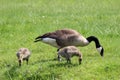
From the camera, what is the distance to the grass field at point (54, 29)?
35.1 feet

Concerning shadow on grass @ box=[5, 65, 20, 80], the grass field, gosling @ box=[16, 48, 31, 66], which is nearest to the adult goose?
the grass field

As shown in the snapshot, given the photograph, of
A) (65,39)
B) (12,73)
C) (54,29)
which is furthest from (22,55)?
(54,29)

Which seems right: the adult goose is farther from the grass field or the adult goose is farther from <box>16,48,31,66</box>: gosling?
<box>16,48,31,66</box>: gosling

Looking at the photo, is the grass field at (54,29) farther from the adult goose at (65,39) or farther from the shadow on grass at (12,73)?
the adult goose at (65,39)

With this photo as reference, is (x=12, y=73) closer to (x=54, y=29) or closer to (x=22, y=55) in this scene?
(x=22, y=55)

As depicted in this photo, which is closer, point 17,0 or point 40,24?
point 40,24

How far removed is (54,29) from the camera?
16.4 metres

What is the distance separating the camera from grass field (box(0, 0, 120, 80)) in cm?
1071

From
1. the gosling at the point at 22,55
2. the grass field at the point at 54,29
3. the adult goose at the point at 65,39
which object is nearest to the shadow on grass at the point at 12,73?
the grass field at the point at 54,29

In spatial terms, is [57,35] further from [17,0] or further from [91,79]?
[17,0]

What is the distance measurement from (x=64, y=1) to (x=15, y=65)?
596 inches

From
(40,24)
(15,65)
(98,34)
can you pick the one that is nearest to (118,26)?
(98,34)

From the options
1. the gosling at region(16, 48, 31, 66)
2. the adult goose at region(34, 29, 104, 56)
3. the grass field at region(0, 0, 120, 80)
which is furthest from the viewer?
the adult goose at region(34, 29, 104, 56)

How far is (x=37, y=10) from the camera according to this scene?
72.3 ft
